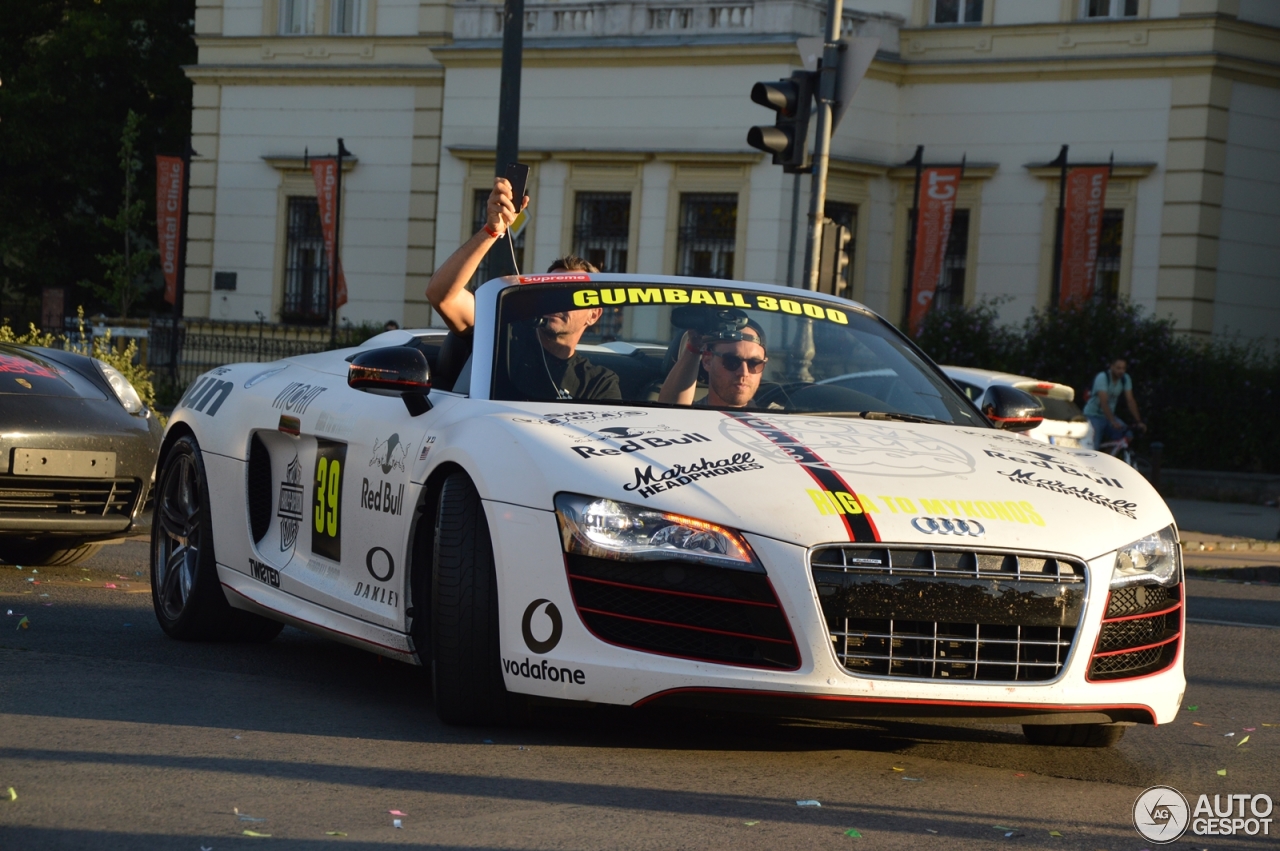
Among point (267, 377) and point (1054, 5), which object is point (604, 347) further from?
point (1054, 5)

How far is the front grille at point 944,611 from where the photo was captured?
4.78 metres

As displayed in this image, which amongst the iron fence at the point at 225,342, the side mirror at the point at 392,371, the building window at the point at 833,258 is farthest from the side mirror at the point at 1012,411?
the iron fence at the point at 225,342

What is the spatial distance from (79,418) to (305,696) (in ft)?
11.3

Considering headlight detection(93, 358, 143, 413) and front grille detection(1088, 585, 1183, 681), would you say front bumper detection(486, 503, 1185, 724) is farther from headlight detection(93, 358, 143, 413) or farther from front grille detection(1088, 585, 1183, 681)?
headlight detection(93, 358, 143, 413)

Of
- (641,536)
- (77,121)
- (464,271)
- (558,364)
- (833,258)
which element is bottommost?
(641,536)

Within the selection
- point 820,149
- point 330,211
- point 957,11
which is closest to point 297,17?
point 330,211

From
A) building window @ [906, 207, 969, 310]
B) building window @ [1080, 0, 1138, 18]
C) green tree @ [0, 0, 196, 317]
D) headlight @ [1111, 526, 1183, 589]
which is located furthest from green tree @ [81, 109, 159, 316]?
headlight @ [1111, 526, 1183, 589]

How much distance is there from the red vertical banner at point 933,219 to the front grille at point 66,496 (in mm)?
21038

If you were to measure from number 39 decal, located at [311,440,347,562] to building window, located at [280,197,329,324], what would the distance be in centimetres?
2905

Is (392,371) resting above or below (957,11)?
below

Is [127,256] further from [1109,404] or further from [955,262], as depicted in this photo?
[1109,404]

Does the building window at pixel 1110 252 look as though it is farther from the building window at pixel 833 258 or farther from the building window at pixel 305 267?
the building window at pixel 305 267

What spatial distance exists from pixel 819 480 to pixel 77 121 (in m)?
39.7

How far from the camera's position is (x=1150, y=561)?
5.20 m
